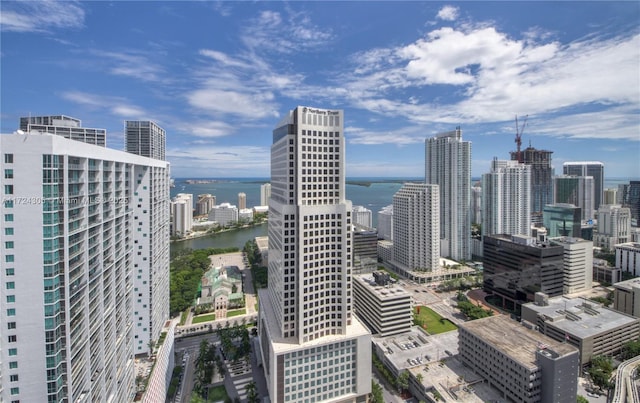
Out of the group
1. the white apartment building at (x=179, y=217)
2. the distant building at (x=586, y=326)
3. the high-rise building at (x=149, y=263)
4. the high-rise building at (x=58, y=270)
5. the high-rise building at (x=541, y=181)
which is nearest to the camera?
the high-rise building at (x=58, y=270)

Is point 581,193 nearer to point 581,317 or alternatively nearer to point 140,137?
point 581,317

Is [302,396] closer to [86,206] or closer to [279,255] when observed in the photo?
[279,255]

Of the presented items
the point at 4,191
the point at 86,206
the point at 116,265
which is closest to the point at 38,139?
the point at 4,191

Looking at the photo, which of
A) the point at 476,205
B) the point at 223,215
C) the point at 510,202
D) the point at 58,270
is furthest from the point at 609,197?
the point at 58,270

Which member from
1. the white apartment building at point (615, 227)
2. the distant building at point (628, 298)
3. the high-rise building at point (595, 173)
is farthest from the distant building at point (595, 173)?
the distant building at point (628, 298)

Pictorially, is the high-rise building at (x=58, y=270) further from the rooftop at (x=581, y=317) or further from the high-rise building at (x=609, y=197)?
the high-rise building at (x=609, y=197)

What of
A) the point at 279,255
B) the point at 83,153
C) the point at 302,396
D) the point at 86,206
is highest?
the point at 83,153

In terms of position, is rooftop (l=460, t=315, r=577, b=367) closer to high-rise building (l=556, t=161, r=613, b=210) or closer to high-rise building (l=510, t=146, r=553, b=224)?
high-rise building (l=510, t=146, r=553, b=224)
